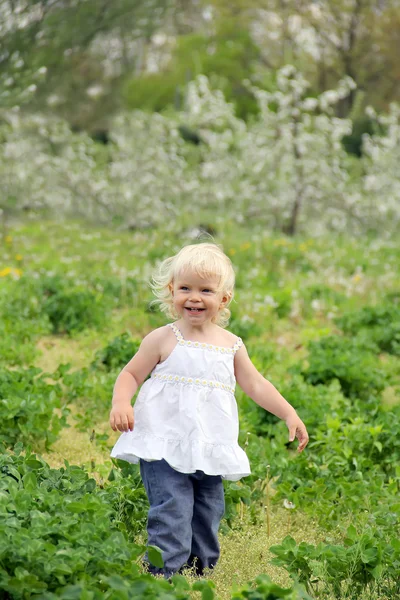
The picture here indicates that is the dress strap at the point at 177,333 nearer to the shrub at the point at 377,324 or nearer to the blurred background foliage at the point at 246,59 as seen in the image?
the shrub at the point at 377,324

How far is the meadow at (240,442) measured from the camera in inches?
99.3

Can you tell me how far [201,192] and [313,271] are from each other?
3200mm

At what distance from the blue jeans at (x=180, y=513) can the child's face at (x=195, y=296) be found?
597 mm

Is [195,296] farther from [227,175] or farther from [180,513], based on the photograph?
[227,175]

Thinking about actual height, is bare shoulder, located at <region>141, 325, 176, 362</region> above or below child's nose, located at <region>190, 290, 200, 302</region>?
below

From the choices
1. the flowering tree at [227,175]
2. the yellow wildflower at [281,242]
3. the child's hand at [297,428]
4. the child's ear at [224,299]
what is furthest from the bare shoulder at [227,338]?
the flowering tree at [227,175]

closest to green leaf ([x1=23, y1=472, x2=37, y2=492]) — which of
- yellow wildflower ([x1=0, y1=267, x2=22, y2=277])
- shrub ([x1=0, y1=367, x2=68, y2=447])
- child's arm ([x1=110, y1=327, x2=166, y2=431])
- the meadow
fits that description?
the meadow

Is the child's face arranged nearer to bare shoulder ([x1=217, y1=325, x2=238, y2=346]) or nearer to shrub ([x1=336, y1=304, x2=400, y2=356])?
bare shoulder ([x1=217, y1=325, x2=238, y2=346])

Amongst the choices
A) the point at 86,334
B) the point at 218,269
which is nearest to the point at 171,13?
the point at 86,334

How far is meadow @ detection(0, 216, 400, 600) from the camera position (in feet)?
8.27

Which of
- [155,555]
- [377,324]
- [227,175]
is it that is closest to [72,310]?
[377,324]

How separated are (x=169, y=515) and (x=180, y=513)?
0.04 metres

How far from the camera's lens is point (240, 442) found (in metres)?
4.45

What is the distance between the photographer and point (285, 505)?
12.5ft
